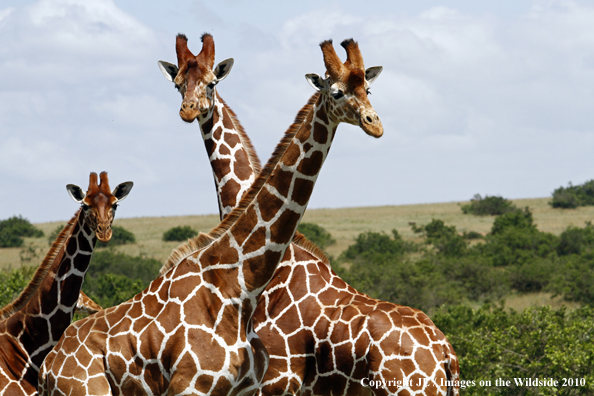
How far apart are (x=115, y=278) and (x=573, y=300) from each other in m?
19.4

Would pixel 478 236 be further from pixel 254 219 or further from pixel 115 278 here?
pixel 254 219

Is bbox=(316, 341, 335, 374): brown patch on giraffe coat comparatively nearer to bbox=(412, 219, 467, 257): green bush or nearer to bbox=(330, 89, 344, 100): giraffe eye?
bbox=(330, 89, 344, 100): giraffe eye

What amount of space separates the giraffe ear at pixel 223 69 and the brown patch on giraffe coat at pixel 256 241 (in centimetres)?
342

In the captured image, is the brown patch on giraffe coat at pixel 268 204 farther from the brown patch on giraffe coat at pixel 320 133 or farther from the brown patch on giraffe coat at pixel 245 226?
the brown patch on giraffe coat at pixel 320 133

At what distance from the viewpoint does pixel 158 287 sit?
22.5 feet

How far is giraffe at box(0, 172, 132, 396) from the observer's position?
832 centimetres

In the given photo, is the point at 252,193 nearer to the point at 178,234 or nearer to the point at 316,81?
the point at 316,81

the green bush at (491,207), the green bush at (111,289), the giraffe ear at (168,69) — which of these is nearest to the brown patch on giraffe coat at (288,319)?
the giraffe ear at (168,69)

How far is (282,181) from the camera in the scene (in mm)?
6559

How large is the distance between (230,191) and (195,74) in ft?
4.88

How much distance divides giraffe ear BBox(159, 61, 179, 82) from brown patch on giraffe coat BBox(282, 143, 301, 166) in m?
3.48

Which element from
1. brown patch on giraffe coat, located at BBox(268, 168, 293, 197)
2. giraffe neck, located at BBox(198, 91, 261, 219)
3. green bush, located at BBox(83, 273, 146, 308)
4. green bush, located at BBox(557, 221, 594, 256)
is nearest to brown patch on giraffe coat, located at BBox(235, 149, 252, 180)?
giraffe neck, located at BBox(198, 91, 261, 219)

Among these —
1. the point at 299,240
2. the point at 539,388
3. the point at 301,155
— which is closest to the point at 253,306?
the point at 301,155

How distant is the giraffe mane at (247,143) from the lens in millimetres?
9352
